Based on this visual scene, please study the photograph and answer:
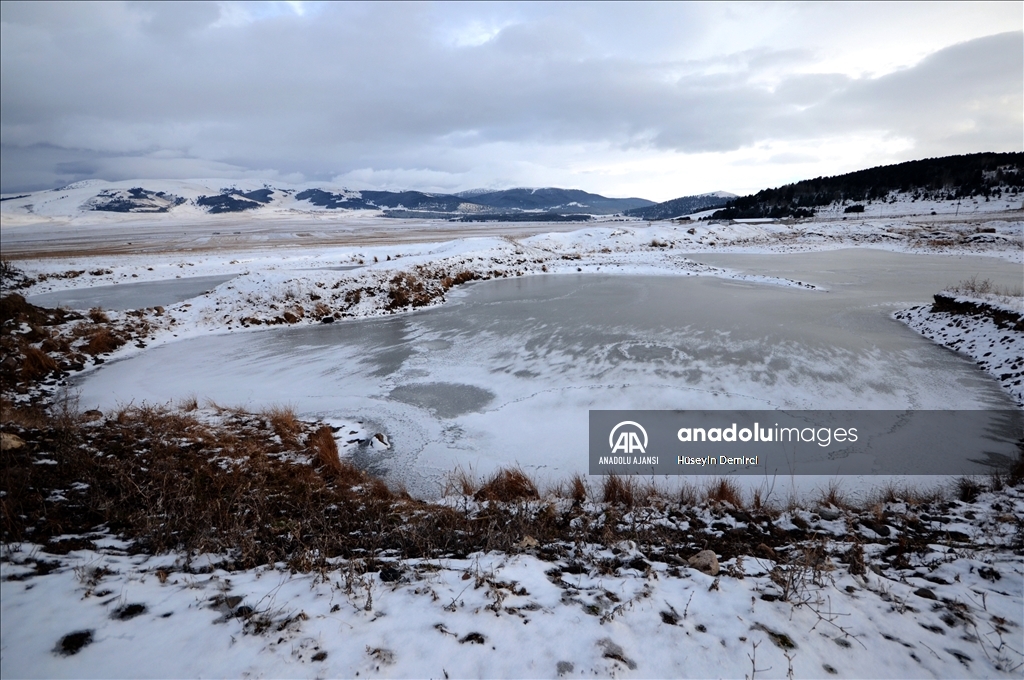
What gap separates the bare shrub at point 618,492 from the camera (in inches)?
230

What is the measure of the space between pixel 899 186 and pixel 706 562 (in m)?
115

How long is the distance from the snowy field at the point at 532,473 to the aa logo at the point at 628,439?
1.83ft

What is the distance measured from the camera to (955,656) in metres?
3.12

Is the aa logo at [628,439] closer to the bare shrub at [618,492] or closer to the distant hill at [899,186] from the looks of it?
the bare shrub at [618,492]

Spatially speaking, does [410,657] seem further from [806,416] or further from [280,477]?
[806,416]

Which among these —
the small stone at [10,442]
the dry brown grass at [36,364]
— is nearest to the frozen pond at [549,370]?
the dry brown grass at [36,364]

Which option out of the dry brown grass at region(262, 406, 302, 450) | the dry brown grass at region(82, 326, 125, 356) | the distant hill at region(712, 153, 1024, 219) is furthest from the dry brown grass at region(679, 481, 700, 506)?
the distant hill at region(712, 153, 1024, 219)

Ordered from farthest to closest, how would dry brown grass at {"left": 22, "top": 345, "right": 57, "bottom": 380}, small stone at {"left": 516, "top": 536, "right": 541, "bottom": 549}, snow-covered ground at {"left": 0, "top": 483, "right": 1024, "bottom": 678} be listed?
1. dry brown grass at {"left": 22, "top": 345, "right": 57, "bottom": 380}
2. small stone at {"left": 516, "top": 536, "right": 541, "bottom": 549}
3. snow-covered ground at {"left": 0, "top": 483, "right": 1024, "bottom": 678}

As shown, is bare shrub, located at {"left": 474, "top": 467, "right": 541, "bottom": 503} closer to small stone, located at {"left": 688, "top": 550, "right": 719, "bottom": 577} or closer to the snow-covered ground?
the snow-covered ground

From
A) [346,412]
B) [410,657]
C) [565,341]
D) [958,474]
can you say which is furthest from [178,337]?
[958,474]

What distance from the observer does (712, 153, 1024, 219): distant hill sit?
76375 millimetres

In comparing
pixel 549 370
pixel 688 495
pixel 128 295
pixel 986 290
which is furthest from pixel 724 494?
pixel 128 295

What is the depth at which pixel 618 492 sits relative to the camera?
19.6ft

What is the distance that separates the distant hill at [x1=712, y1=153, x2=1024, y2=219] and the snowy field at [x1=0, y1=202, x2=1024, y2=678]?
75.5m
